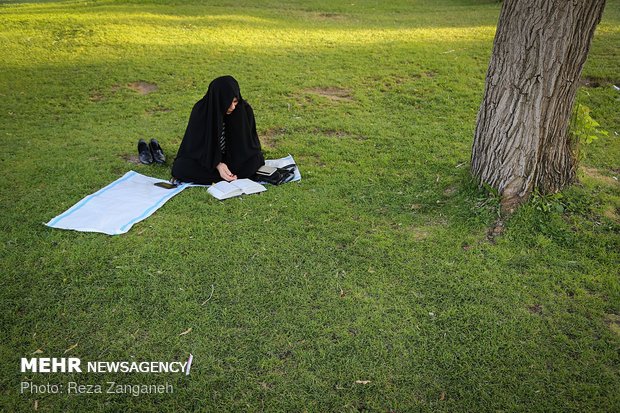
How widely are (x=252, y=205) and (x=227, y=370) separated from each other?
231cm

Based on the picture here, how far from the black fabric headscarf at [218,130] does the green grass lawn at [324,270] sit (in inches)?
21.9

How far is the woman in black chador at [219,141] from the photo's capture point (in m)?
5.76

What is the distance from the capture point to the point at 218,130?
5.87 metres

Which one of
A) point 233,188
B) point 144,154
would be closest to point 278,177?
point 233,188

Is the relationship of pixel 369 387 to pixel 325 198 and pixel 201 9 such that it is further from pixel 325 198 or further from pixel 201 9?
pixel 201 9

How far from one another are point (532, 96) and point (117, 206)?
446cm

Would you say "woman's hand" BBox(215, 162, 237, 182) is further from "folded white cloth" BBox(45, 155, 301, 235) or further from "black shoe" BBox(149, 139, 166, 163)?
"black shoe" BBox(149, 139, 166, 163)

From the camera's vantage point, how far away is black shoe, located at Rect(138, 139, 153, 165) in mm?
6473

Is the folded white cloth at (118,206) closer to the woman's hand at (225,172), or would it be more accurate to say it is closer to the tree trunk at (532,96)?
the woman's hand at (225,172)

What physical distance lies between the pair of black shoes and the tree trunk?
4071 millimetres

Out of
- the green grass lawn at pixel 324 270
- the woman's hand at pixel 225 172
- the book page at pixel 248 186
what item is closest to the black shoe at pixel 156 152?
the green grass lawn at pixel 324 270

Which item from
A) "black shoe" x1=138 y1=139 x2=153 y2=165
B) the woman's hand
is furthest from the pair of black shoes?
the woman's hand

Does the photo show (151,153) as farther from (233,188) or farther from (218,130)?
(233,188)

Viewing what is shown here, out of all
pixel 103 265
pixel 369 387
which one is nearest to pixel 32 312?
pixel 103 265
